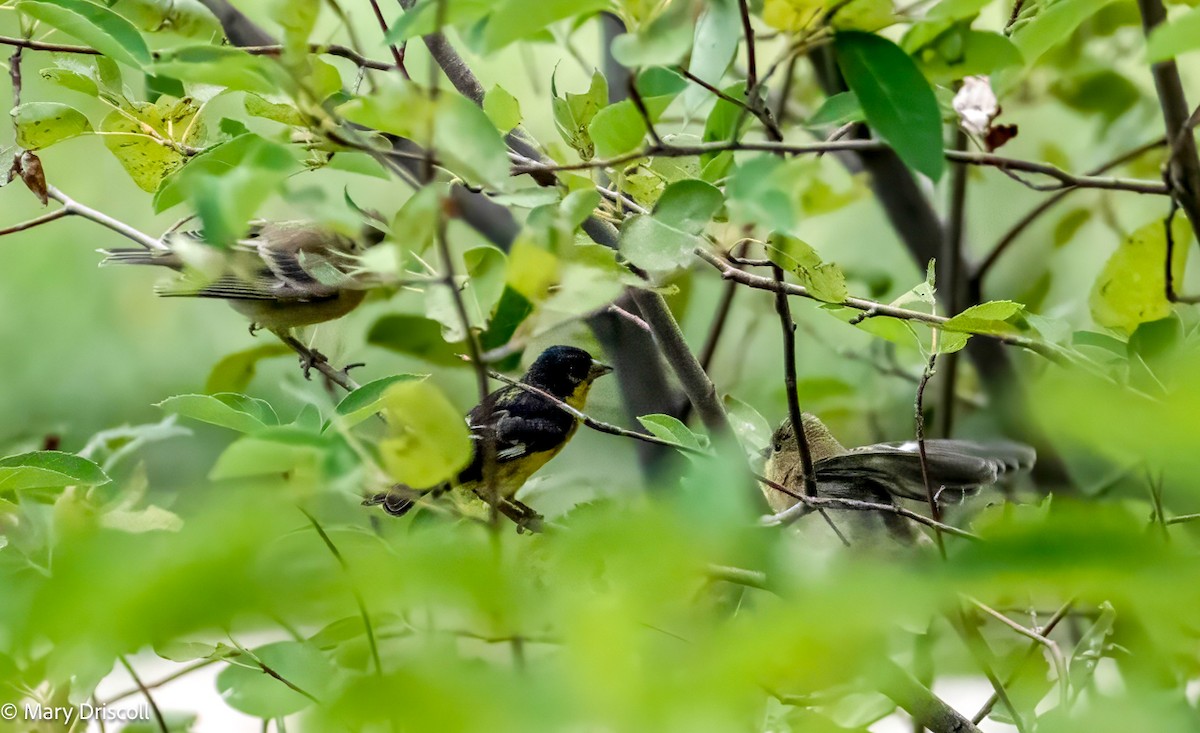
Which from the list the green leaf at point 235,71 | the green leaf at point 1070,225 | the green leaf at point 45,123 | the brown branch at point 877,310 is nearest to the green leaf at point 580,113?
the brown branch at point 877,310

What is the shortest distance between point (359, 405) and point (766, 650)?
43cm

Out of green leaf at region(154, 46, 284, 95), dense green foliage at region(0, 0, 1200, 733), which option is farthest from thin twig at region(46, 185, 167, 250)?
green leaf at region(154, 46, 284, 95)

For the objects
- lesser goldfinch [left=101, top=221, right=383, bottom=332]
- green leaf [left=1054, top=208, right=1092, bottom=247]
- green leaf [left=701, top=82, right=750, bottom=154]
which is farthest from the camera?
green leaf [left=1054, top=208, right=1092, bottom=247]

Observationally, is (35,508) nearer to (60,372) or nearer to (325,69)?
(325,69)

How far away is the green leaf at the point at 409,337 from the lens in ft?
3.41

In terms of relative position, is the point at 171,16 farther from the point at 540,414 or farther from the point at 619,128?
the point at 540,414

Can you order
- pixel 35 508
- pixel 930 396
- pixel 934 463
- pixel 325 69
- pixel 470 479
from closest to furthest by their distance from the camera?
pixel 325 69
pixel 35 508
pixel 934 463
pixel 470 479
pixel 930 396

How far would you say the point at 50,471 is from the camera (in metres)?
0.60

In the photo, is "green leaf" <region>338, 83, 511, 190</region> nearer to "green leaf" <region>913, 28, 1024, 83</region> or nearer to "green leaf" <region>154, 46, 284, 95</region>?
"green leaf" <region>154, 46, 284, 95</region>

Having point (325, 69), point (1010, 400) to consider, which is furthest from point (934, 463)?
→ point (325, 69)

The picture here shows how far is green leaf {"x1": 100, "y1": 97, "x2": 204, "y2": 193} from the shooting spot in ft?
2.42

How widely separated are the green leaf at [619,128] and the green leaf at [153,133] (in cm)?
36

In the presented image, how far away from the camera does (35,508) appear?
0.71 metres

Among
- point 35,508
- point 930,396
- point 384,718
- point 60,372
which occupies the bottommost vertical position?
point 60,372
